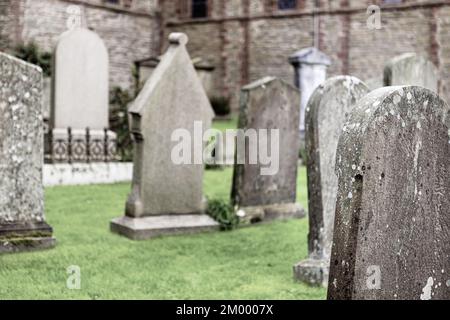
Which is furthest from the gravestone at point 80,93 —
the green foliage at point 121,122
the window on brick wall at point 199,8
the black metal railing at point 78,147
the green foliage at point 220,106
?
the window on brick wall at point 199,8

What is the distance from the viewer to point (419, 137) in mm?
2898

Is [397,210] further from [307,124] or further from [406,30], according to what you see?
[406,30]

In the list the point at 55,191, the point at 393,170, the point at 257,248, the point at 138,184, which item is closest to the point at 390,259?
the point at 393,170

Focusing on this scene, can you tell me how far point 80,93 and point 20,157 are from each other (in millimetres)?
5837

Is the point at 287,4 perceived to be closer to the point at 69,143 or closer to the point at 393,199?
the point at 69,143

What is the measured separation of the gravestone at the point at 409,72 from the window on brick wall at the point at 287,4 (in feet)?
56.4

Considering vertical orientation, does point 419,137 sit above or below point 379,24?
below

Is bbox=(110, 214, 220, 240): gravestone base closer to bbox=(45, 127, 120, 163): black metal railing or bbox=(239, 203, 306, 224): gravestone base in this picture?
bbox=(239, 203, 306, 224): gravestone base

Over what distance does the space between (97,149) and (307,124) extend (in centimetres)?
679

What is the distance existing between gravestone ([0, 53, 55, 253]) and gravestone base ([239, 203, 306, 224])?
246cm

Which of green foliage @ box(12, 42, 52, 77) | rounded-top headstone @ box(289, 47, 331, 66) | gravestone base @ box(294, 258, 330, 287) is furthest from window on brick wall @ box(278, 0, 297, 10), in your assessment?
gravestone base @ box(294, 258, 330, 287)

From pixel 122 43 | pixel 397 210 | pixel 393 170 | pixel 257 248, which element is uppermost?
pixel 122 43

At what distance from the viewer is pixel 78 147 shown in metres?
11.3

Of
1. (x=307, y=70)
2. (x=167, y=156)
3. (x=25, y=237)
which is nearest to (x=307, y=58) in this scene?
(x=307, y=70)
